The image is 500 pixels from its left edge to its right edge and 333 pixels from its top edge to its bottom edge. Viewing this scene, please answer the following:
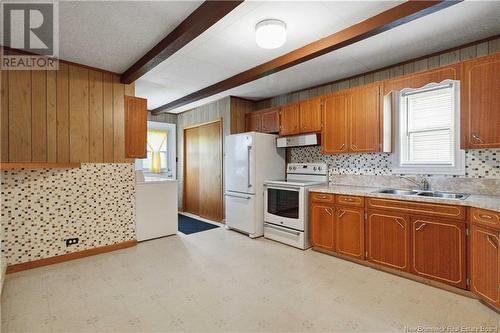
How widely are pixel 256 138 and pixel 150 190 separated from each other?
72.4 inches

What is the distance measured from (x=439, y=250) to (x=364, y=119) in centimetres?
164

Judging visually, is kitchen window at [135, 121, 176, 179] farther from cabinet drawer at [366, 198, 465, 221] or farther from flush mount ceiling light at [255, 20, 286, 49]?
cabinet drawer at [366, 198, 465, 221]

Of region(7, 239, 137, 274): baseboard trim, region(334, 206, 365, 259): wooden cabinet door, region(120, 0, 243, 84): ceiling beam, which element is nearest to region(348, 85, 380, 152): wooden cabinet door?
region(334, 206, 365, 259): wooden cabinet door

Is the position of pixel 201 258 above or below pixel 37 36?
below

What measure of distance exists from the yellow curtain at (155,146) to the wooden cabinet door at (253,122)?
2272mm

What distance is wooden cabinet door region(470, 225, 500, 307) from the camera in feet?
6.59

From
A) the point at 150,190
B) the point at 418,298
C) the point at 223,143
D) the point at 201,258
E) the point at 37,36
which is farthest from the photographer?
the point at 223,143

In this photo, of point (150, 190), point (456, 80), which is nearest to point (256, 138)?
point (150, 190)

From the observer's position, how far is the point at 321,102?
3680 millimetres

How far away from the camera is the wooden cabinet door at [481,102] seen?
7.59 feet

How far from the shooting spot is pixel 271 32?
2.26 meters

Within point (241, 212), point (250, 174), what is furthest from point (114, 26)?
point (241, 212)

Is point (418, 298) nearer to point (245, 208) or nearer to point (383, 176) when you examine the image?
point (383, 176)

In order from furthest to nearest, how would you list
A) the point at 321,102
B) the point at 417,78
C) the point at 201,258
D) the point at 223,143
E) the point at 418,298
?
the point at 223,143 < the point at 321,102 < the point at 201,258 < the point at 417,78 < the point at 418,298
